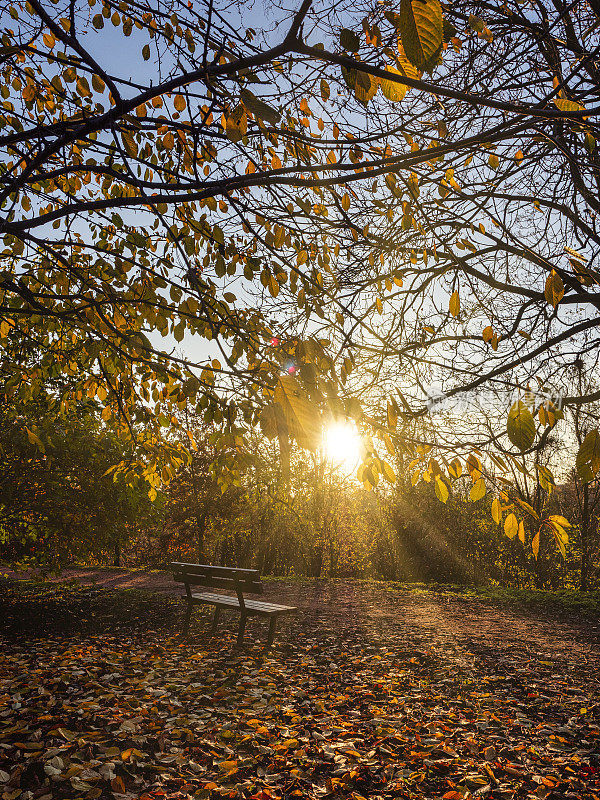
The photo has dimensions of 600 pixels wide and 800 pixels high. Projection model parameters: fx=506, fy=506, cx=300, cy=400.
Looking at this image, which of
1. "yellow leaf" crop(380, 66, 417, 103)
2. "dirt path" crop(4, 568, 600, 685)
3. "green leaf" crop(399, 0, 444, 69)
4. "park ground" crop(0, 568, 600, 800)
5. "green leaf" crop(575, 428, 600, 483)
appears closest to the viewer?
"green leaf" crop(399, 0, 444, 69)

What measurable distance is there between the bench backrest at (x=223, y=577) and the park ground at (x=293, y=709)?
2.43 ft

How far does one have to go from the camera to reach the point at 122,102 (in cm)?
211

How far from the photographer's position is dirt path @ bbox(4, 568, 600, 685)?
21.6 ft

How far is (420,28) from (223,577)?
6758 millimetres

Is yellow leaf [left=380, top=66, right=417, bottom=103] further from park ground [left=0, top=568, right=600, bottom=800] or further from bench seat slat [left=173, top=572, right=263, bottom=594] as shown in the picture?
bench seat slat [left=173, top=572, right=263, bottom=594]

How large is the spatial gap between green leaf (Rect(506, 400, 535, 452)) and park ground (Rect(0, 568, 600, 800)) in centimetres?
271

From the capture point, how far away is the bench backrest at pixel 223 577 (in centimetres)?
644

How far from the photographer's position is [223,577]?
22.4 ft

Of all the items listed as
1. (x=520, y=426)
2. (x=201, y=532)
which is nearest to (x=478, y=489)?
(x=520, y=426)

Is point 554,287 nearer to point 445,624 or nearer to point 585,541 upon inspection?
point 445,624

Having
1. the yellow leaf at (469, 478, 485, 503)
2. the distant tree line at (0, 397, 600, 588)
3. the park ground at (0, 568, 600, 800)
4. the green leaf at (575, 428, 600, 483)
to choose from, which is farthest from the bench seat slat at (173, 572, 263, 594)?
the green leaf at (575, 428, 600, 483)

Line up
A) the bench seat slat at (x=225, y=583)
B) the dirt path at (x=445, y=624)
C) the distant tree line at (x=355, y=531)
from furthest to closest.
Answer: the distant tree line at (x=355, y=531) → the dirt path at (x=445, y=624) → the bench seat slat at (x=225, y=583)

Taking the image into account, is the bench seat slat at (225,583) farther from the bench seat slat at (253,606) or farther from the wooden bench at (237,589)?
the bench seat slat at (253,606)

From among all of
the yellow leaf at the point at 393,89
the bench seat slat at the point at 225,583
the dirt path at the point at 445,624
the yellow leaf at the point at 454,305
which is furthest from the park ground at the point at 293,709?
the yellow leaf at the point at 393,89
